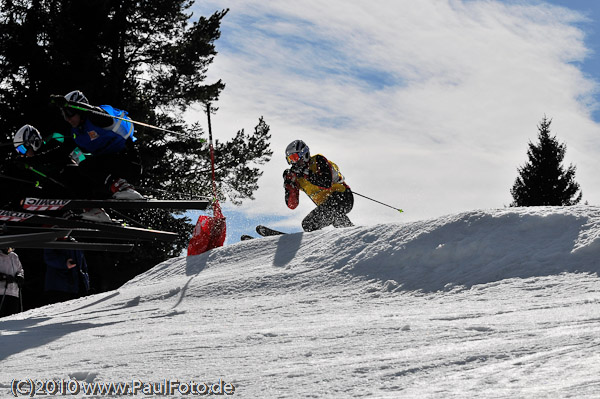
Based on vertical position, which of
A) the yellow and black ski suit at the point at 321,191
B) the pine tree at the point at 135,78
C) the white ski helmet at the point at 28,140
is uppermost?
the pine tree at the point at 135,78

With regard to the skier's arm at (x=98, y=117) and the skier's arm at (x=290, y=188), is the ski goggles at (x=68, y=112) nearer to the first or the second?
the skier's arm at (x=98, y=117)

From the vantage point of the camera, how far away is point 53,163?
826cm

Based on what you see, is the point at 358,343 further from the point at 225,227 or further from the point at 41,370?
the point at 225,227

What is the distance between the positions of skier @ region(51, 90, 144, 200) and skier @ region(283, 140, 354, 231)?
293 centimetres

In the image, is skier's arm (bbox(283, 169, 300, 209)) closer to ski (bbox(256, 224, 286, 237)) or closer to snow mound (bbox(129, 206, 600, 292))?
ski (bbox(256, 224, 286, 237))

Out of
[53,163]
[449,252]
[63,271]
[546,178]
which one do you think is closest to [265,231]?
[63,271]

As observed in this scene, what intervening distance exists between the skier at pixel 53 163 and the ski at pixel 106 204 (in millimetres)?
250

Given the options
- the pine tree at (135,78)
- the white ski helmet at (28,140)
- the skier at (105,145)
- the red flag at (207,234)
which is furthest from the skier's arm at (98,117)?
the pine tree at (135,78)

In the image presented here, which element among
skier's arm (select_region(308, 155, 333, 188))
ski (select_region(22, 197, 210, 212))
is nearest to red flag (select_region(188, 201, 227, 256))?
skier's arm (select_region(308, 155, 333, 188))

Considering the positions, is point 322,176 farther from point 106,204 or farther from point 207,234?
point 106,204

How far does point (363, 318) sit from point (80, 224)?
418 cm

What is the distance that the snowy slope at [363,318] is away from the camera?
3533 millimetres

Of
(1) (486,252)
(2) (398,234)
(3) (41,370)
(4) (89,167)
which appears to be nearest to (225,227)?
(4) (89,167)

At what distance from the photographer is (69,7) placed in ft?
57.6
